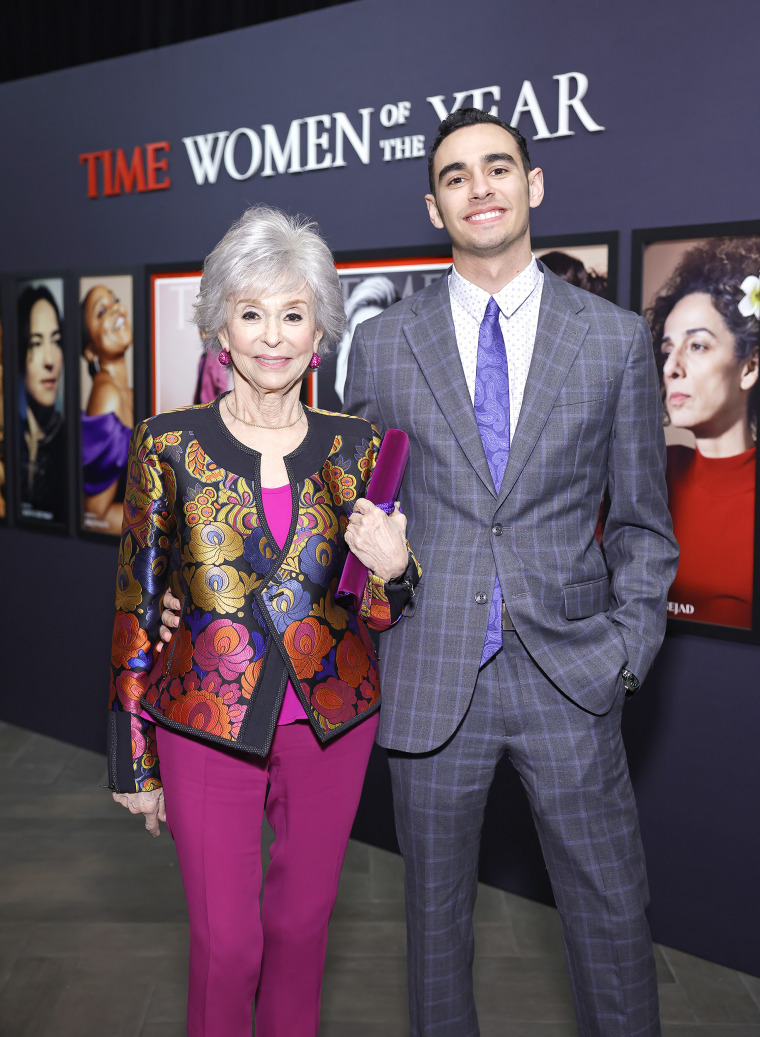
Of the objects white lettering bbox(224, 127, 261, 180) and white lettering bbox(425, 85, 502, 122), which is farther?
white lettering bbox(224, 127, 261, 180)

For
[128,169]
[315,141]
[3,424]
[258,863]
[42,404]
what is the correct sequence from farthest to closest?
[3,424]
[42,404]
[128,169]
[315,141]
[258,863]

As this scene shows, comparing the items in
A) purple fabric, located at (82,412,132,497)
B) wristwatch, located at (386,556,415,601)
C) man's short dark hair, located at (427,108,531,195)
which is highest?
man's short dark hair, located at (427,108,531,195)

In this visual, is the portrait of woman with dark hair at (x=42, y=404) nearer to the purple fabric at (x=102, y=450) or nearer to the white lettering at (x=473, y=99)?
the purple fabric at (x=102, y=450)

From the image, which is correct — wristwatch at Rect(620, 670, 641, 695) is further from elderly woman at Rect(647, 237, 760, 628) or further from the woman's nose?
the woman's nose

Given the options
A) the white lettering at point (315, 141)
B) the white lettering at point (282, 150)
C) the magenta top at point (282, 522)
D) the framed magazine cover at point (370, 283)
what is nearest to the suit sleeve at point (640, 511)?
the magenta top at point (282, 522)

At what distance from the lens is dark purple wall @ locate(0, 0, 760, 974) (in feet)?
10.2

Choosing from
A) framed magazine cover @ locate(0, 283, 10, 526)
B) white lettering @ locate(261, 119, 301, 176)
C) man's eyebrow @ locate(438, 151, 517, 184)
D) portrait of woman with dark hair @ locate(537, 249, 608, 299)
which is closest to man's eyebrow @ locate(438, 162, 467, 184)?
man's eyebrow @ locate(438, 151, 517, 184)

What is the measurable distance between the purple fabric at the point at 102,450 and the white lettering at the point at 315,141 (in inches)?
57.4

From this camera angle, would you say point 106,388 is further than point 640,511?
Yes

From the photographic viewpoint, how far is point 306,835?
2.19 metres

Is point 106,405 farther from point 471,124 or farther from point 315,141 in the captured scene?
point 471,124

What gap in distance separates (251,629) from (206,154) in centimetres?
284

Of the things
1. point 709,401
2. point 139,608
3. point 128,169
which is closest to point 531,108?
point 709,401

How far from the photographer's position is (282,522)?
2135 millimetres
